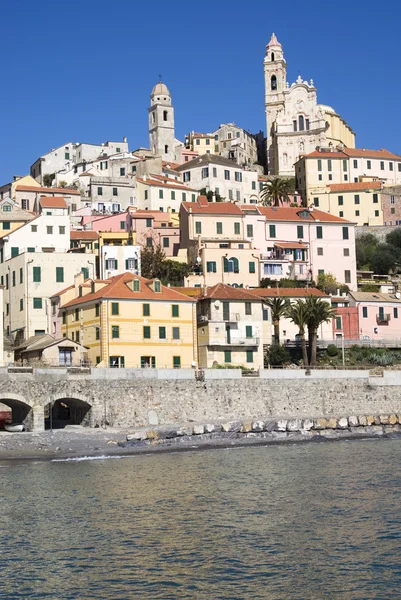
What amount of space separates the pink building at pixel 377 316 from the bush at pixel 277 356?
29.6 feet

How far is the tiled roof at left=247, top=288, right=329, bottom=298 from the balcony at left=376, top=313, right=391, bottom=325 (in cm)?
485

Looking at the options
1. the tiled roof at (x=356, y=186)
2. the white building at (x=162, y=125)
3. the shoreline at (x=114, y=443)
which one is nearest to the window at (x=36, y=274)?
the shoreline at (x=114, y=443)

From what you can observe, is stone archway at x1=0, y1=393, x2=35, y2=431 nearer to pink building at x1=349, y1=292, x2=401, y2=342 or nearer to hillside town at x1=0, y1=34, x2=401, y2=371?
hillside town at x1=0, y1=34, x2=401, y2=371

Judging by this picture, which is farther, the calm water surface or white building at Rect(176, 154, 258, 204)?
white building at Rect(176, 154, 258, 204)

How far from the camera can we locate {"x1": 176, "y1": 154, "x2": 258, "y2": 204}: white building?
115m

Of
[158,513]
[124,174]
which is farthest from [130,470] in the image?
[124,174]

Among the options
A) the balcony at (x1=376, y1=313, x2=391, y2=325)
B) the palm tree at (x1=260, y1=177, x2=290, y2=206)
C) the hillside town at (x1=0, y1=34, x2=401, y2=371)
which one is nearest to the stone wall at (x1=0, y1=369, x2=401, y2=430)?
the hillside town at (x1=0, y1=34, x2=401, y2=371)

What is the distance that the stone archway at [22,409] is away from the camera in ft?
172

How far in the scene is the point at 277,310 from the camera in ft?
238

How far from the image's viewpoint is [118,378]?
55.5 meters

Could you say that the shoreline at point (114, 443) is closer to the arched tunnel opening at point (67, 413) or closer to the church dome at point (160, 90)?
the arched tunnel opening at point (67, 413)

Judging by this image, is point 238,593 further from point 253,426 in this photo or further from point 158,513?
point 253,426

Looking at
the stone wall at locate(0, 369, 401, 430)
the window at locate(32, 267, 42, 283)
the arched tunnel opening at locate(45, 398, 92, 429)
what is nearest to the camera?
the stone wall at locate(0, 369, 401, 430)

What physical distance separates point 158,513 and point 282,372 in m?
28.3
